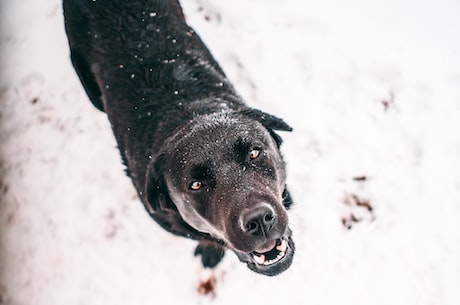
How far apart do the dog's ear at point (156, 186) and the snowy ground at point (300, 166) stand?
1085 mm

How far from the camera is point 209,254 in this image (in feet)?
13.3

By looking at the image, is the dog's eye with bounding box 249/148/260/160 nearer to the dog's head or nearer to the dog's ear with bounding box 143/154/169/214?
the dog's head

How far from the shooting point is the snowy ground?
3.98m

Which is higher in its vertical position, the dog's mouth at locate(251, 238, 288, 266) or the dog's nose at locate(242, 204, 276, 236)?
the dog's nose at locate(242, 204, 276, 236)

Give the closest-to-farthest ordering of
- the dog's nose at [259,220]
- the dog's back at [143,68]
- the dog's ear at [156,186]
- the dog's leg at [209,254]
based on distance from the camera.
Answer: the dog's nose at [259,220] < the dog's ear at [156,186] < the dog's back at [143,68] < the dog's leg at [209,254]

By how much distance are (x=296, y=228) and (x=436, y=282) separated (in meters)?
1.25

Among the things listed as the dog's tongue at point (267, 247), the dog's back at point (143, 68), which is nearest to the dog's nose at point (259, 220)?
the dog's tongue at point (267, 247)

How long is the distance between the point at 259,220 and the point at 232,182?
311 mm

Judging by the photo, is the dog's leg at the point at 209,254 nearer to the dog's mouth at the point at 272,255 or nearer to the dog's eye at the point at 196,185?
the dog's mouth at the point at 272,255

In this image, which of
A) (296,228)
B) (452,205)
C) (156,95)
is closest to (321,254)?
(296,228)

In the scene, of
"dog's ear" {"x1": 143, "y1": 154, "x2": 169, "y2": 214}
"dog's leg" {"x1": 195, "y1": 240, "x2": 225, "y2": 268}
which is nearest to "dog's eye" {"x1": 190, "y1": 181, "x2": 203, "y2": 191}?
"dog's ear" {"x1": 143, "y1": 154, "x2": 169, "y2": 214}

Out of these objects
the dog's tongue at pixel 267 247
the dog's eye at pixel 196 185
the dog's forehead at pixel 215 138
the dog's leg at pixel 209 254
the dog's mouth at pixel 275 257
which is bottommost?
the dog's leg at pixel 209 254

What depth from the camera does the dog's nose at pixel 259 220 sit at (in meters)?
2.54

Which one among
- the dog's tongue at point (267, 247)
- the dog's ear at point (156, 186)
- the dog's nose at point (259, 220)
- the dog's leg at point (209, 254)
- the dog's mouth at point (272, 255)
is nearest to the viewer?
the dog's nose at point (259, 220)
